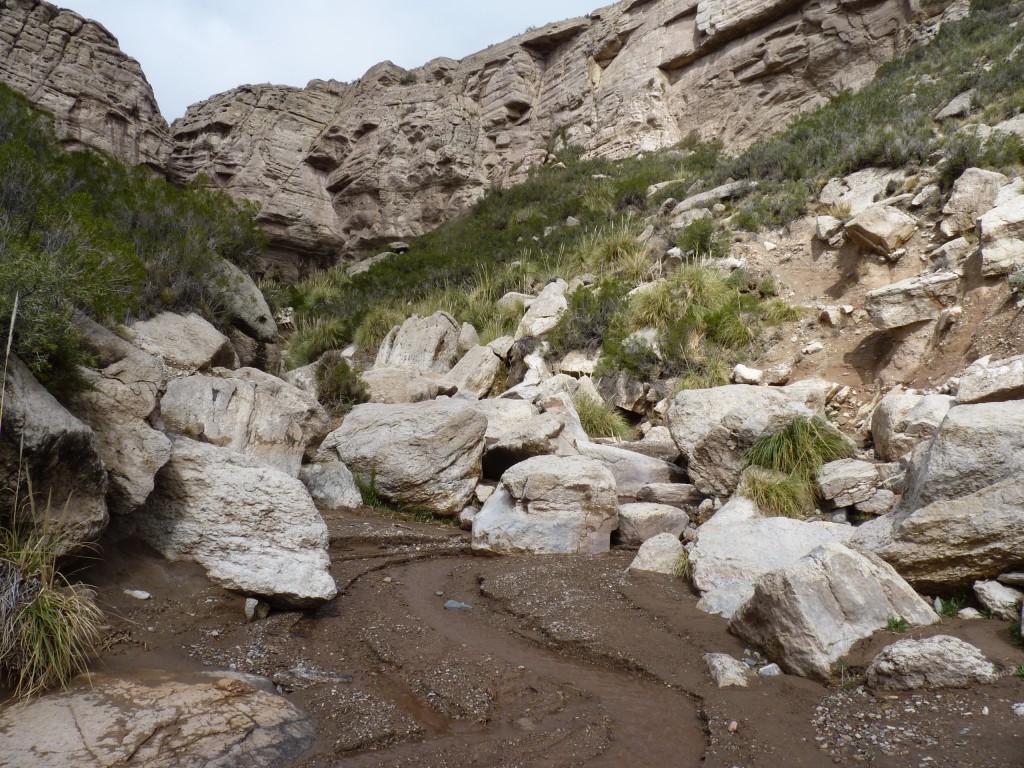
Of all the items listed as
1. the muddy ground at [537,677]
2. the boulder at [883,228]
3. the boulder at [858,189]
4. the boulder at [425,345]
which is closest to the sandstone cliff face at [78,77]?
the boulder at [425,345]

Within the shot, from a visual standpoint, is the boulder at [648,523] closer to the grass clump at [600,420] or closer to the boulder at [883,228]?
the grass clump at [600,420]

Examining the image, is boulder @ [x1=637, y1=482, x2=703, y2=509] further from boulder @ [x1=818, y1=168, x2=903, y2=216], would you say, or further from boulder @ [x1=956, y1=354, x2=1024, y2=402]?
boulder @ [x1=818, y1=168, x2=903, y2=216]

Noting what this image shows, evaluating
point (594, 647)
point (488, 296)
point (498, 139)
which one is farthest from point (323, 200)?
point (594, 647)

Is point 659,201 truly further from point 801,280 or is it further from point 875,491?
point 875,491

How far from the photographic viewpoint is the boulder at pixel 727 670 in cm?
345

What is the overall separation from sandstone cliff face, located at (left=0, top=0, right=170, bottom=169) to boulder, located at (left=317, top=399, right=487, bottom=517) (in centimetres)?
1990

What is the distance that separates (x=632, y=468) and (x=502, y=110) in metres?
24.7

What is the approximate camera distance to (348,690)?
3445 millimetres

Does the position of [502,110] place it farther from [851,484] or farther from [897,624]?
[897,624]

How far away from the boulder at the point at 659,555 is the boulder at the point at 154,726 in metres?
3.06

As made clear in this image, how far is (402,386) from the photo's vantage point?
9789mm

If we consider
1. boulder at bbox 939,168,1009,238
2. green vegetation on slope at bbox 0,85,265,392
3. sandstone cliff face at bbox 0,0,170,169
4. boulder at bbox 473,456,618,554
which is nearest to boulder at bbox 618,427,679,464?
boulder at bbox 473,456,618,554

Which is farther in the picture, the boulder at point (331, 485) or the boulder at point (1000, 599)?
the boulder at point (331, 485)

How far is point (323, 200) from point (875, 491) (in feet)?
82.1
